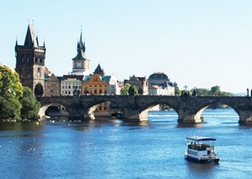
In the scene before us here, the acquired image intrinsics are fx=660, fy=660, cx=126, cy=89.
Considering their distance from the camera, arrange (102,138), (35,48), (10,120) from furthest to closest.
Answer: (35,48), (10,120), (102,138)

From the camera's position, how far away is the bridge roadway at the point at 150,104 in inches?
5669

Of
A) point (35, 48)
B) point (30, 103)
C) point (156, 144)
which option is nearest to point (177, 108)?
point (30, 103)

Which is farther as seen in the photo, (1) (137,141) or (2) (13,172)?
(1) (137,141)

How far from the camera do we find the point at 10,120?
133500 millimetres

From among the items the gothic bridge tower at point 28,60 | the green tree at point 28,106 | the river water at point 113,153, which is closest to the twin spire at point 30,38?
the gothic bridge tower at point 28,60

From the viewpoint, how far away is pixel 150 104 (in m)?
155

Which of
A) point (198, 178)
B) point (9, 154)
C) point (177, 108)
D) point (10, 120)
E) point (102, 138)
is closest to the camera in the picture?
point (198, 178)

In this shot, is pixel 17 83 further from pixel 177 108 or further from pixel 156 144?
pixel 156 144

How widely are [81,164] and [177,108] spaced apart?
8055 cm

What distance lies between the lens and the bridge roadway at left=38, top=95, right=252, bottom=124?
Result: 5669 inches

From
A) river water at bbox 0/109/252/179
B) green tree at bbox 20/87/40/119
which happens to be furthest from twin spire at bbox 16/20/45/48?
river water at bbox 0/109/252/179

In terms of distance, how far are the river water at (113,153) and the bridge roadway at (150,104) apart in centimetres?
2409

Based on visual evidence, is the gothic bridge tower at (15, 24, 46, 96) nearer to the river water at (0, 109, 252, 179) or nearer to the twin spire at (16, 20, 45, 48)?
the twin spire at (16, 20, 45, 48)

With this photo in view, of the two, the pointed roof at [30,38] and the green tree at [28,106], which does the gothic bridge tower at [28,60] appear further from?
the green tree at [28,106]
